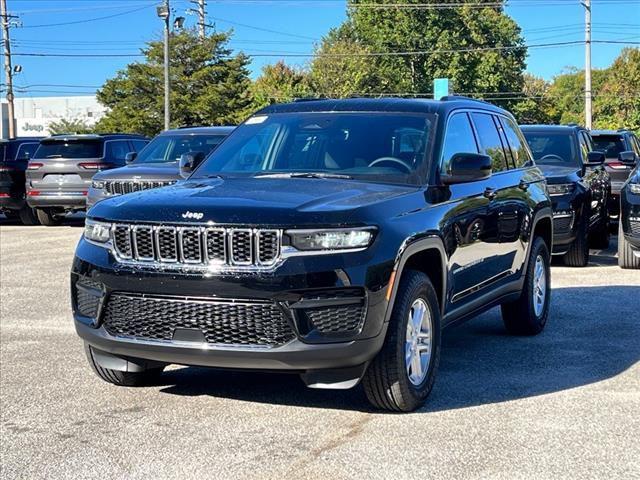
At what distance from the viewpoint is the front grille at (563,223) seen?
11.3m

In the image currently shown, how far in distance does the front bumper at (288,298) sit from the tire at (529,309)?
2936 millimetres

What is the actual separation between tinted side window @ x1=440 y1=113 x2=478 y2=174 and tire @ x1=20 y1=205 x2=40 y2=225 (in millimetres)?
14471

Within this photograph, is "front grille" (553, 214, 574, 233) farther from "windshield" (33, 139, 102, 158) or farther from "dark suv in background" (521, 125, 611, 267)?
"windshield" (33, 139, 102, 158)

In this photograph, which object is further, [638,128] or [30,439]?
[638,128]

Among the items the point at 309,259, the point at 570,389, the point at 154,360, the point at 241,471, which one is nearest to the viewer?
the point at 241,471

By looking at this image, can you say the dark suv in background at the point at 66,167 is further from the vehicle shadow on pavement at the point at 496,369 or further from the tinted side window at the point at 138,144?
the vehicle shadow on pavement at the point at 496,369

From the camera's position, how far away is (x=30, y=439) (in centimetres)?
477

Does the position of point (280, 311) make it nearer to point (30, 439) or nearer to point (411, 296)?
point (411, 296)

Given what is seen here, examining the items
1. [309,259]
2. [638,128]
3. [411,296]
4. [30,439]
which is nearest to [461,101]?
[411,296]

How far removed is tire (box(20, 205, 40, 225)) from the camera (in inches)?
756

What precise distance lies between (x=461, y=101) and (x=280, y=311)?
2.82 metres

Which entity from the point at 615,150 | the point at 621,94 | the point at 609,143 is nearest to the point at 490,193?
the point at 615,150

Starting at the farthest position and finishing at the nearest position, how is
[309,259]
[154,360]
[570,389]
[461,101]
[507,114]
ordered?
[507,114]
[461,101]
[570,389]
[154,360]
[309,259]

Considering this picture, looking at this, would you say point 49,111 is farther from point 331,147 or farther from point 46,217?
point 331,147
